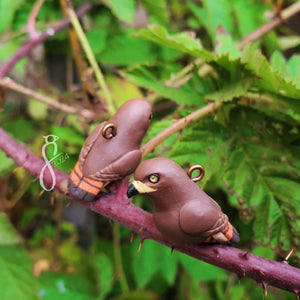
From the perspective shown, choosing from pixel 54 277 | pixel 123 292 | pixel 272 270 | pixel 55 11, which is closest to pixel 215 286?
pixel 123 292

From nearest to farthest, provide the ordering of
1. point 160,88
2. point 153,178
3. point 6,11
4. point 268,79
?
point 153,178
point 268,79
point 160,88
point 6,11

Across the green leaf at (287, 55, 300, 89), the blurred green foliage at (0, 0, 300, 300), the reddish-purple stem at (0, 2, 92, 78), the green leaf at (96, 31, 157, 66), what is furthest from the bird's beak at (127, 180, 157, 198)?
the green leaf at (96, 31, 157, 66)

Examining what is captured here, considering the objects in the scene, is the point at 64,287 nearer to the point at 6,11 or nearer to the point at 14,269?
the point at 14,269

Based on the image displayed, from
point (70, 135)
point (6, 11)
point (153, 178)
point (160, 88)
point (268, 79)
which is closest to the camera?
point (153, 178)

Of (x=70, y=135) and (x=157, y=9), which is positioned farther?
(x=157, y=9)

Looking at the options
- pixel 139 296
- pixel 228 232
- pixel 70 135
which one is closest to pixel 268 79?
pixel 228 232

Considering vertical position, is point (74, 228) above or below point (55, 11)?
below

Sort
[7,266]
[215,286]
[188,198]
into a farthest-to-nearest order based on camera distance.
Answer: [215,286], [7,266], [188,198]

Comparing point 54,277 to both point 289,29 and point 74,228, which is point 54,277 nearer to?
point 74,228
